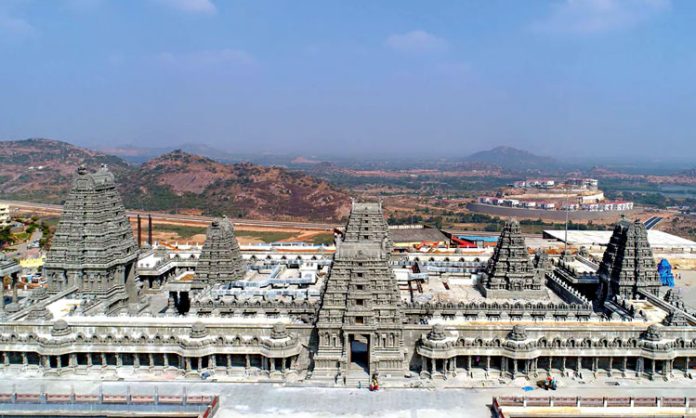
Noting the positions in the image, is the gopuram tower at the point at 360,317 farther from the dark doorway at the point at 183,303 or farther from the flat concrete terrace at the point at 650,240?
the flat concrete terrace at the point at 650,240

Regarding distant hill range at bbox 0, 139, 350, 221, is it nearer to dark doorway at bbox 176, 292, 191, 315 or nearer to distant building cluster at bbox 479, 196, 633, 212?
distant building cluster at bbox 479, 196, 633, 212

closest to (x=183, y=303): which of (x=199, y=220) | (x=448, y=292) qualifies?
(x=448, y=292)

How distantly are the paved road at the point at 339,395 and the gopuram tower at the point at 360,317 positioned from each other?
95.7 inches

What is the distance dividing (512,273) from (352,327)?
17303 millimetres

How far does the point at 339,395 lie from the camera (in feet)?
115

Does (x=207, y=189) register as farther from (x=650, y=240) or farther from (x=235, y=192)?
(x=650, y=240)

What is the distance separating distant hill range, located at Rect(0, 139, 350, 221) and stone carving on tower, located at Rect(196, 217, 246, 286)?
284 feet

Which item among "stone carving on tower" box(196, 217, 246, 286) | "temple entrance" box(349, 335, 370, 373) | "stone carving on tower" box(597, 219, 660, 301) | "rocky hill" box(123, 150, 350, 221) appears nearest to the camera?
"temple entrance" box(349, 335, 370, 373)

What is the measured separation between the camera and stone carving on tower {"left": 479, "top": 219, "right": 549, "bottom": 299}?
47.8 metres

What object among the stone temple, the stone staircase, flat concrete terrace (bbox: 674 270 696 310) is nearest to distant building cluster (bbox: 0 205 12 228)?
the stone temple

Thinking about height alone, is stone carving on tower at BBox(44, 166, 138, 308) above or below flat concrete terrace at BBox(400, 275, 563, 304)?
above

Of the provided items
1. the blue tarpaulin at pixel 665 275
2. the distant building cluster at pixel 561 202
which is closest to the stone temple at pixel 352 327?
the blue tarpaulin at pixel 665 275

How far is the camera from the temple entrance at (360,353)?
38.5 meters

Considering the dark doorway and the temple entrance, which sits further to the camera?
the dark doorway
